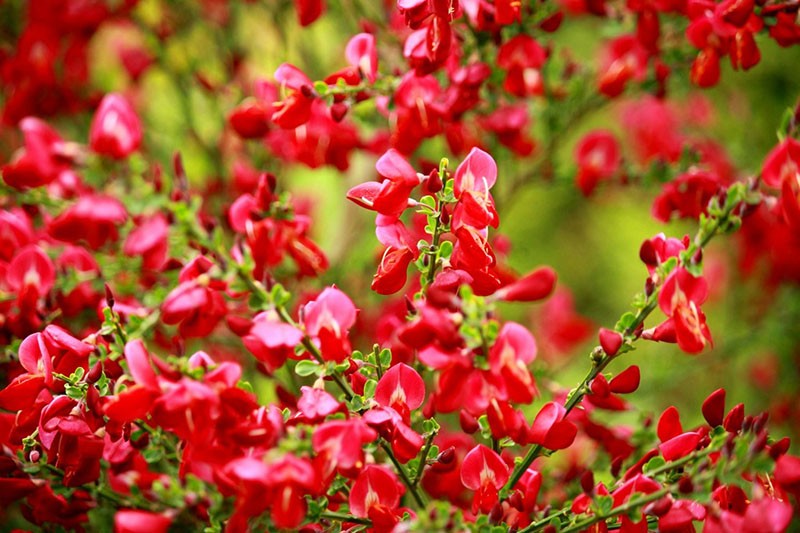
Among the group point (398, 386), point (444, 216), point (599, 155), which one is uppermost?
point (444, 216)

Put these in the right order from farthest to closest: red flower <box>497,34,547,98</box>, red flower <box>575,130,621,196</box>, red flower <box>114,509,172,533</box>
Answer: red flower <box>575,130,621,196</box> < red flower <box>497,34,547,98</box> < red flower <box>114,509,172,533</box>

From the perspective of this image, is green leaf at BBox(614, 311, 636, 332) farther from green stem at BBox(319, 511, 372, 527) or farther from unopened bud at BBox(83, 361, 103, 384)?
unopened bud at BBox(83, 361, 103, 384)

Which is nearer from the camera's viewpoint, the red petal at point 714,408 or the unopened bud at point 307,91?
the red petal at point 714,408

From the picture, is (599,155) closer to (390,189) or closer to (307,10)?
(307,10)

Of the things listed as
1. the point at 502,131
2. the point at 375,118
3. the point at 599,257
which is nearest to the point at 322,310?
the point at 502,131

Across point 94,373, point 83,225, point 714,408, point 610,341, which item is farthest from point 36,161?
→ point 714,408

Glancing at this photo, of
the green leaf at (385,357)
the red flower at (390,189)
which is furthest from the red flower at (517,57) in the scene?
the green leaf at (385,357)

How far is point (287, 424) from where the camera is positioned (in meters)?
0.64

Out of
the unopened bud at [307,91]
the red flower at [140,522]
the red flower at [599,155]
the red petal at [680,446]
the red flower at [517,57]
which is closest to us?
the red flower at [140,522]

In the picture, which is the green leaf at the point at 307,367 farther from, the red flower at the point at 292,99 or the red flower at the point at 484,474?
the red flower at the point at 292,99

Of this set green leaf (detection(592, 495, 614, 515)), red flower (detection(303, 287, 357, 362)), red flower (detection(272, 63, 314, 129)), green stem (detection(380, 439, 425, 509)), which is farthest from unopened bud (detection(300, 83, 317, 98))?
green leaf (detection(592, 495, 614, 515))

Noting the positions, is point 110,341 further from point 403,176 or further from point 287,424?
point 403,176

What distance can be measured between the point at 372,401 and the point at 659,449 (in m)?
0.25

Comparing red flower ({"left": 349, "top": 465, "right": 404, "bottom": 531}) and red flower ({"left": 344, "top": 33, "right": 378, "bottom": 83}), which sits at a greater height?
red flower ({"left": 344, "top": 33, "right": 378, "bottom": 83})
